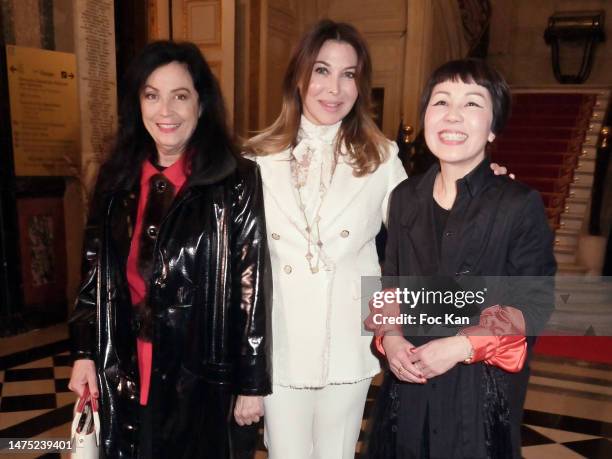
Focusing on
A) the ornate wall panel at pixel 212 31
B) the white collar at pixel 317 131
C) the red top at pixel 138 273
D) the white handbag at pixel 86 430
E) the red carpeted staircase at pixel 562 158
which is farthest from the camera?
the ornate wall panel at pixel 212 31

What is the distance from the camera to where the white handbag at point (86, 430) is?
1.56 metres

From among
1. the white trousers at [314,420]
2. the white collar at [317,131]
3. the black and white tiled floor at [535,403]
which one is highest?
the white collar at [317,131]

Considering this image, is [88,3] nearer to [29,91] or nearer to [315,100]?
[29,91]

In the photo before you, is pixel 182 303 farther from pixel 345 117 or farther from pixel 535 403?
pixel 535 403

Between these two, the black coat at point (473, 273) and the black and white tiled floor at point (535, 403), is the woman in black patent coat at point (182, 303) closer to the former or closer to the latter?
the black coat at point (473, 273)

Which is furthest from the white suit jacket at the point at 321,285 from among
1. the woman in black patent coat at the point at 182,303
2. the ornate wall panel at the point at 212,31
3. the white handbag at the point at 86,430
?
the ornate wall panel at the point at 212,31

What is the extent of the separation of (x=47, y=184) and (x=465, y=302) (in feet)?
15.7

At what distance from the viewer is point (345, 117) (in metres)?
1.98

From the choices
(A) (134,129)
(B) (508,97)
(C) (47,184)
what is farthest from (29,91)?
(B) (508,97)

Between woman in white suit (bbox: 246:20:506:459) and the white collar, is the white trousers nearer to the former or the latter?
woman in white suit (bbox: 246:20:506:459)

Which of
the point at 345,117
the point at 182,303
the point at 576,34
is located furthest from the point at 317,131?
the point at 576,34

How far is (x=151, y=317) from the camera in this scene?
1.65 m

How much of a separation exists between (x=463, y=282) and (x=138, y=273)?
1003 mm

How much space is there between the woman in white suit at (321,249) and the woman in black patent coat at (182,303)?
129 mm
